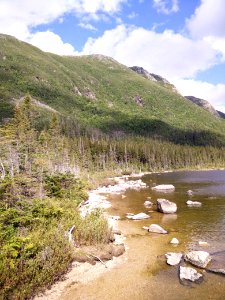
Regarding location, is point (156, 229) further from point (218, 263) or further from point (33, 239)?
point (33, 239)

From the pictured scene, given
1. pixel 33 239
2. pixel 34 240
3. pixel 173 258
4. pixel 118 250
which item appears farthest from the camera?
pixel 118 250

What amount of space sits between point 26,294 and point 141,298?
302 inches

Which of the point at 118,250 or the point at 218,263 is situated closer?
the point at 218,263

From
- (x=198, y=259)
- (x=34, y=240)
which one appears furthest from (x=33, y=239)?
(x=198, y=259)

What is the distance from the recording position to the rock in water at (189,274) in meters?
24.2

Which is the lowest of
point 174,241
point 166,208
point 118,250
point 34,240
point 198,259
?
point 174,241

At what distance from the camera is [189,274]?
965 inches

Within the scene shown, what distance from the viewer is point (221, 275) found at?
980 inches

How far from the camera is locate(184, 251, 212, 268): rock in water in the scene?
1053 inches

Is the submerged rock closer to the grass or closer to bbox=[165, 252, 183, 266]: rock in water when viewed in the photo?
bbox=[165, 252, 183, 266]: rock in water

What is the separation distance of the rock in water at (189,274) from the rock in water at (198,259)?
2.04m

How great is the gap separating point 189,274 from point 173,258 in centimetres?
371

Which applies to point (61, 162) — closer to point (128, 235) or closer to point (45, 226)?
point (128, 235)

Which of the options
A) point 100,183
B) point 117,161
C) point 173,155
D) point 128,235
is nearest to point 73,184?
point 128,235
